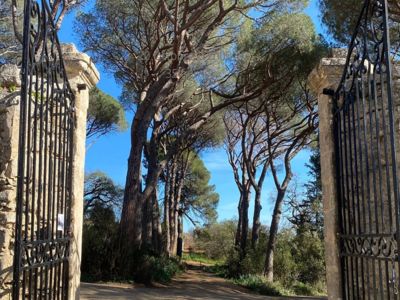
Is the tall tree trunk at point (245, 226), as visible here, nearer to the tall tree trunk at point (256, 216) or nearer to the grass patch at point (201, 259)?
the tall tree trunk at point (256, 216)

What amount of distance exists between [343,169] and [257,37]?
10686 mm

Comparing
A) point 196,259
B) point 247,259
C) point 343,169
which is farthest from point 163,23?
point 196,259

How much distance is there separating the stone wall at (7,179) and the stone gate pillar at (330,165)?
2.86 meters

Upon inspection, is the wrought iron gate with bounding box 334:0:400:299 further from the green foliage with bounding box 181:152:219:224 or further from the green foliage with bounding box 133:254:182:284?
the green foliage with bounding box 181:152:219:224

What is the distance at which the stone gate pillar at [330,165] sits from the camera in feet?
15.0

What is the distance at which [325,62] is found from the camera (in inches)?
193

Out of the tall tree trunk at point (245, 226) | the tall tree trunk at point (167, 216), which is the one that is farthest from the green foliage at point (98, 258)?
the tall tree trunk at point (167, 216)

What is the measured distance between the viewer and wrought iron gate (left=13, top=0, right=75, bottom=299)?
3.24 meters

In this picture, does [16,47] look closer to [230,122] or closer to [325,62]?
[230,122]

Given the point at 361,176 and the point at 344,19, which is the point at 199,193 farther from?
the point at 361,176

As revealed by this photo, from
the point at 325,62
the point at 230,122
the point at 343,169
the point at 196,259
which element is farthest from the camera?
the point at 196,259

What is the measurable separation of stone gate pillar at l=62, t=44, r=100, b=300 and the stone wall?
56cm

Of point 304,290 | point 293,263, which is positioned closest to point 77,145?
point 304,290

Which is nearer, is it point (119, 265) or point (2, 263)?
point (2, 263)
